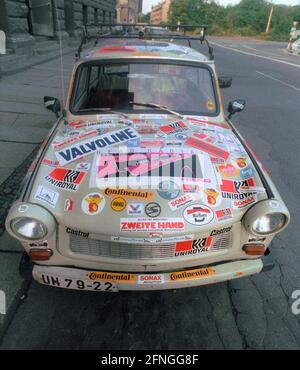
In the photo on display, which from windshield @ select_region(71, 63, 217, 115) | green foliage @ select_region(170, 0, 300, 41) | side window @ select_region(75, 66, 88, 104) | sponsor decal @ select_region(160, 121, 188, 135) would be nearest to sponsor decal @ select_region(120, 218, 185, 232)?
sponsor decal @ select_region(160, 121, 188, 135)

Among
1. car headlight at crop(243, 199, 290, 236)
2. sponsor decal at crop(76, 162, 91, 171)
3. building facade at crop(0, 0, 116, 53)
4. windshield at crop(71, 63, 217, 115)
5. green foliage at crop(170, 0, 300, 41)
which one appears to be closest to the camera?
car headlight at crop(243, 199, 290, 236)

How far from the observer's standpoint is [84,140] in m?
2.97

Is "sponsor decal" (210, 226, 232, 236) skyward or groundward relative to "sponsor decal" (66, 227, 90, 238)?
skyward

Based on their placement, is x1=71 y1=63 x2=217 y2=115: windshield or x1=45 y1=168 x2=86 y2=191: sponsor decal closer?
x1=45 y1=168 x2=86 y2=191: sponsor decal

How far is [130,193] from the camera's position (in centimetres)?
231

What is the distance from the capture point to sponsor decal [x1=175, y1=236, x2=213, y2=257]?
2.21 m

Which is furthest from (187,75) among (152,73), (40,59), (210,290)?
(40,59)

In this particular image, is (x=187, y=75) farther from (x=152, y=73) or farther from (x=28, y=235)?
(x=28, y=235)

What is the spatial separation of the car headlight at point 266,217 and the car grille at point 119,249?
0.78ft

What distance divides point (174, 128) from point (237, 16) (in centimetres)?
7803

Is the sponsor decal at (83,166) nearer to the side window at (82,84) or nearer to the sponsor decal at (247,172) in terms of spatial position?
the side window at (82,84)

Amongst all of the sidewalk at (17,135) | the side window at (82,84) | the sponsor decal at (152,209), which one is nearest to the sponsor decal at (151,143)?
the sponsor decal at (152,209)

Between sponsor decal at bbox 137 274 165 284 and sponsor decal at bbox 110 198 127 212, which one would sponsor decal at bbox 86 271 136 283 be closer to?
sponsor decal at bbox 137 274 165 284
